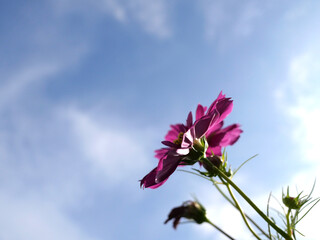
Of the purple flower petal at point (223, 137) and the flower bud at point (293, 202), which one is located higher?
the purple flower petal at point (223, 137)

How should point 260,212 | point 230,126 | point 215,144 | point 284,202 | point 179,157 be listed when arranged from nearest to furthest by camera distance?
point 260,212
point 179,157
point 284,202
point 215,144
point 230,126

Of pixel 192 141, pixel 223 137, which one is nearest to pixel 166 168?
pixel 192 141

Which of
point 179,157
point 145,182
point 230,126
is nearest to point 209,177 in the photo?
point 179,157

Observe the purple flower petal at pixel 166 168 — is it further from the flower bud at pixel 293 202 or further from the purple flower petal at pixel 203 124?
the flower bud at pixel 293 202

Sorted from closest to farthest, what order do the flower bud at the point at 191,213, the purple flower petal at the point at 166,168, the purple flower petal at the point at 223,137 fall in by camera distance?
the flower bud at the point at 191,213, the purple flower petal at the point at 166,168, the purple flower petal at the point at 223,137

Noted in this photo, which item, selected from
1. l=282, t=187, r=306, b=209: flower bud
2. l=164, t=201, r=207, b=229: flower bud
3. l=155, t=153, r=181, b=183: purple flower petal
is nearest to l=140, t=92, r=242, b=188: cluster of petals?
l=155, t=153, r=181, b=183: purple flower petal

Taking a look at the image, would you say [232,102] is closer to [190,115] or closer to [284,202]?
[190,115]

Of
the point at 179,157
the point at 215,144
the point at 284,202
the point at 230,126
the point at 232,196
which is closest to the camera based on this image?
the point at 232,196

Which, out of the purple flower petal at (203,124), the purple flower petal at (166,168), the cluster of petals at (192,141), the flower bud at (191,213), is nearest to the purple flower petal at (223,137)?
the cluster of petals at (192,141)

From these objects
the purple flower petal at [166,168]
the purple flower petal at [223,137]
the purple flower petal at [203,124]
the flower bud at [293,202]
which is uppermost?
the purple flower petal at [223,137]

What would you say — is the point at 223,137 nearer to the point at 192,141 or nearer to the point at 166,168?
the point at 192,141

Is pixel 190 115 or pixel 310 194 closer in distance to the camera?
pixel 310 194
